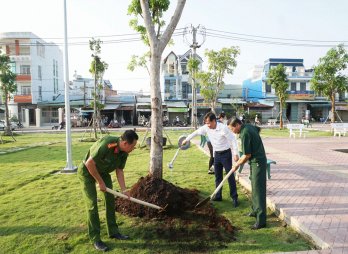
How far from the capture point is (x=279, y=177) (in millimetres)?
7383

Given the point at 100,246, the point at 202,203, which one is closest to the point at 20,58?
the point at 202,203

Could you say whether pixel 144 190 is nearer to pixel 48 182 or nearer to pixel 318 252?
pixel 318 252

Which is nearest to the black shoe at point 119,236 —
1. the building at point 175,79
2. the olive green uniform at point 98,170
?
the olive green uniform at point 98,170

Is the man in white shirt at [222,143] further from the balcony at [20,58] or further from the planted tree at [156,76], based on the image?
the balcony at [20,58]

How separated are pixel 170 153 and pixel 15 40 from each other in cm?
3436

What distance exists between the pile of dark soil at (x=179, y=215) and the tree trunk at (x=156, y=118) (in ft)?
0.80

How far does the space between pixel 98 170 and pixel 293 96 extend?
139 feet

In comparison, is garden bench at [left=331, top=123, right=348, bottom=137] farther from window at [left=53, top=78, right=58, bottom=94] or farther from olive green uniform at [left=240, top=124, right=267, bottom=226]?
window at [left=53, top=78, right=58, bottom=94]

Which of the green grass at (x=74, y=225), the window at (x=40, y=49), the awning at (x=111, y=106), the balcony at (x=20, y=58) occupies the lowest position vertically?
the green grass at (x=74, y=225)

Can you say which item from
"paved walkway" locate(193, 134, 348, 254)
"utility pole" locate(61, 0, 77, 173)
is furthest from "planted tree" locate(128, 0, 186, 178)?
"utility pole" locate(61, 0, 77, 173)

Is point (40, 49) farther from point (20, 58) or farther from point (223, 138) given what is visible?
point (223, 138)

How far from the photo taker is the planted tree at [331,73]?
65.7 feet

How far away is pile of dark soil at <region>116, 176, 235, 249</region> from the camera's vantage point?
164 inches

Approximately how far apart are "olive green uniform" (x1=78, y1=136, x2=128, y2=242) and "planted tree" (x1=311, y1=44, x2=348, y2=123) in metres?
19.7
